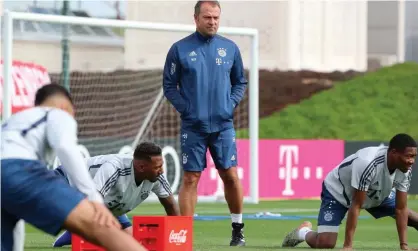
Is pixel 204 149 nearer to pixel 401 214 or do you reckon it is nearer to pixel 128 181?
pixel 128 181

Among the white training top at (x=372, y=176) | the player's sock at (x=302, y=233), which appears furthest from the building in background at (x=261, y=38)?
the white training top at (x=372, y=176)

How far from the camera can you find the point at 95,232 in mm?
7469

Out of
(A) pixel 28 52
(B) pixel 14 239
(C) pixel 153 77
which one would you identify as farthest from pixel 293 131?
(B) pixel 14 239

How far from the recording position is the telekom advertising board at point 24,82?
80.0ft

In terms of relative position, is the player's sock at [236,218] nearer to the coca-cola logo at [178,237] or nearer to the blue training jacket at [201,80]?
the blue training jacket at [201,80]

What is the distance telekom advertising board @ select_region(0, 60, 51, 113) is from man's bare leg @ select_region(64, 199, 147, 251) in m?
16.8

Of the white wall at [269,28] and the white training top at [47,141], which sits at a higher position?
the white wall at [269,28]

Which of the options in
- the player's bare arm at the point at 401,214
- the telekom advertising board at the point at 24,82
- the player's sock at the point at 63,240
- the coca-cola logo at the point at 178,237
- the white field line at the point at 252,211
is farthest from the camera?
the telekom advertising board at the point at 24,82

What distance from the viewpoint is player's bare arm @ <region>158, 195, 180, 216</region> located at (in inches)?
443

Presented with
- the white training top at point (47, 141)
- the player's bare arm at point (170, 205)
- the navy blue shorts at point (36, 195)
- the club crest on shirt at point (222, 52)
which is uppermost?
the club crest on shirt at point (222, 52)

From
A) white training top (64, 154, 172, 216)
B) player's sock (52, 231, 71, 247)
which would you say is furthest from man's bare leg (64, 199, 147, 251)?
player's sock (52, 231, 71, 247)

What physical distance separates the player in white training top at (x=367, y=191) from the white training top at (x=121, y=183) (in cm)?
Result: 159

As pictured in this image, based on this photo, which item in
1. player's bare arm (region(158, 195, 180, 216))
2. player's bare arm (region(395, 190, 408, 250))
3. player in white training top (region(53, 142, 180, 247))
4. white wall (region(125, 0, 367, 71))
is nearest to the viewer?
player in white training top (region(53, 142, 180, 247))

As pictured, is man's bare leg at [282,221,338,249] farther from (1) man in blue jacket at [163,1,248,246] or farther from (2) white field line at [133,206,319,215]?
(2) white field line at [133,206,319,215]
